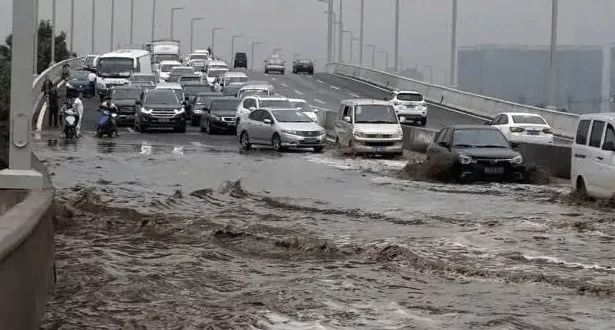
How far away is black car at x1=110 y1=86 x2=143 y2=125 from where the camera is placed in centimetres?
4200

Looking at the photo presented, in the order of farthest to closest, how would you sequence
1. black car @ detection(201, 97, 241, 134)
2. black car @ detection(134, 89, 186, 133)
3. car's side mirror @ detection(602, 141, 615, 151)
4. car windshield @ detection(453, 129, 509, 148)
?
black car @ detection(201, 97, 241, 134)
black car @ detection(134, 89, 186, 133)
car windshield @ detection(453, 129, 509, 148)
car's side mirror @ detection(602, 141, 615, 151)

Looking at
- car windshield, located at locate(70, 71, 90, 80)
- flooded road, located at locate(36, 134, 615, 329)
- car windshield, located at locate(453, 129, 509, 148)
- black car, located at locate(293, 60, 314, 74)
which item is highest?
black car, located at locate(293, 60, 314, 74)

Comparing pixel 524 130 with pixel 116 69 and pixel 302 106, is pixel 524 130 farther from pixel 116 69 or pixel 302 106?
pixel 116 69

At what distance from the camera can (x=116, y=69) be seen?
2199 inches

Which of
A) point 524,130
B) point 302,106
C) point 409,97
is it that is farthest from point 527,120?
point 409,97

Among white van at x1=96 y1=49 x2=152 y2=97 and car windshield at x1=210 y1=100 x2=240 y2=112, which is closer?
car windshield at x1=210 y1=100 x2=240 y2=112

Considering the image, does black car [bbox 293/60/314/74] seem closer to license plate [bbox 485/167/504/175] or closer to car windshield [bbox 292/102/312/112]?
car windshield [bbox 292/102/312/112]

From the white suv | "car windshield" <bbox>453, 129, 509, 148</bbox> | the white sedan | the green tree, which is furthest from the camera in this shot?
the white suv

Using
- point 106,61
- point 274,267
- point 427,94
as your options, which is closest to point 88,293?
point 274,267

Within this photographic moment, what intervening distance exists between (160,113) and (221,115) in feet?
7.72

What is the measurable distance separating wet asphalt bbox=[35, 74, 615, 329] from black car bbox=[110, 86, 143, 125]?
16.9 metres

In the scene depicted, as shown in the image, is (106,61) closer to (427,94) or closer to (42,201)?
(427,94)

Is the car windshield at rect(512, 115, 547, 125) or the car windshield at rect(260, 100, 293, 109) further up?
the car windshield at rect(260, 100, 293, 109)

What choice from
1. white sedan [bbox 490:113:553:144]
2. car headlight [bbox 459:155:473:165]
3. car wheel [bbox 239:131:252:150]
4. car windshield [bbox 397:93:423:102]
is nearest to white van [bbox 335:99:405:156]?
car wheel [bbox 239:131:252:150]
